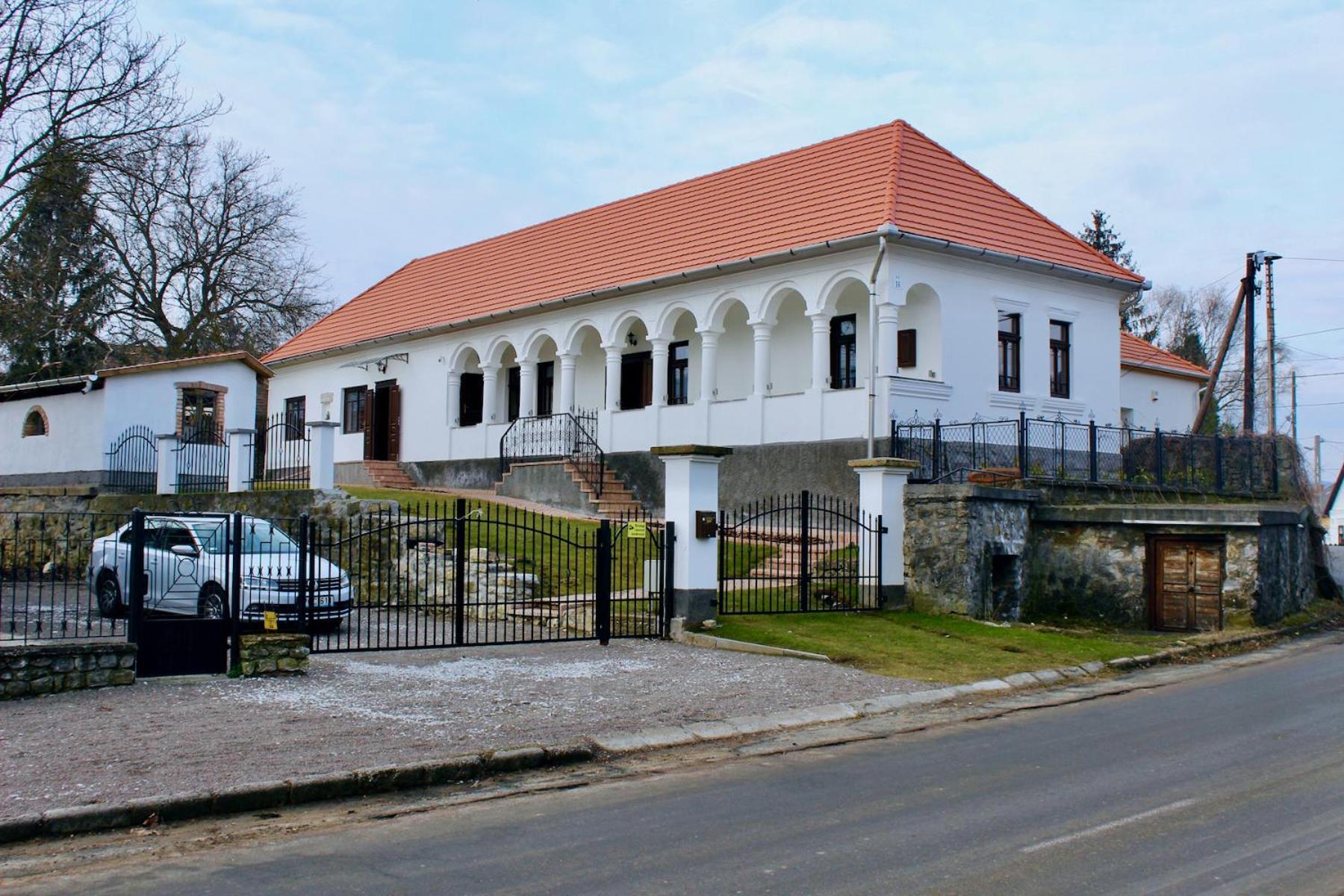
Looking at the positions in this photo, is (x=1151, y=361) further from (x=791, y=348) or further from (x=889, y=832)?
(x=889, y=832)

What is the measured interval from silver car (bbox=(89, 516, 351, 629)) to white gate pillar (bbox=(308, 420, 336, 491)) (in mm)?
4006

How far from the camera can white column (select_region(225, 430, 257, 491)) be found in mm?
22531

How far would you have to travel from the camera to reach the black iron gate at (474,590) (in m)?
13.2

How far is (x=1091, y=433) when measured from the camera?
21.5m

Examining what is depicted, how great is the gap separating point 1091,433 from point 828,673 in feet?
35.8

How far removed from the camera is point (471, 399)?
34.2 m

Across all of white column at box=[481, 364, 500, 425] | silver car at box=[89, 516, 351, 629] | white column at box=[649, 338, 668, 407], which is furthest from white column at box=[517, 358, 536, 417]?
silver car at box=[89, 516, 351, 629]

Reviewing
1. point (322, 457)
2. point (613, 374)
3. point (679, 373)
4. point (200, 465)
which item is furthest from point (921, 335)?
point (200, 465)

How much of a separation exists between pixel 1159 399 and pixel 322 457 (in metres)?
25.5

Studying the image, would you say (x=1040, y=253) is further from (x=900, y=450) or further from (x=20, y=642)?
(x=20, y=642)

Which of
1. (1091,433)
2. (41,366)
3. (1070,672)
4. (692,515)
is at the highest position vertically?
(41,366)

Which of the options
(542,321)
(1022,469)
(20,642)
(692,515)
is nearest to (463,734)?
(20,642)


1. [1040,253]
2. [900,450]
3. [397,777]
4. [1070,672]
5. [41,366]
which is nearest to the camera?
[397,777]

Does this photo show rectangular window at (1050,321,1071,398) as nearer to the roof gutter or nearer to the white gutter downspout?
the roof gutter
